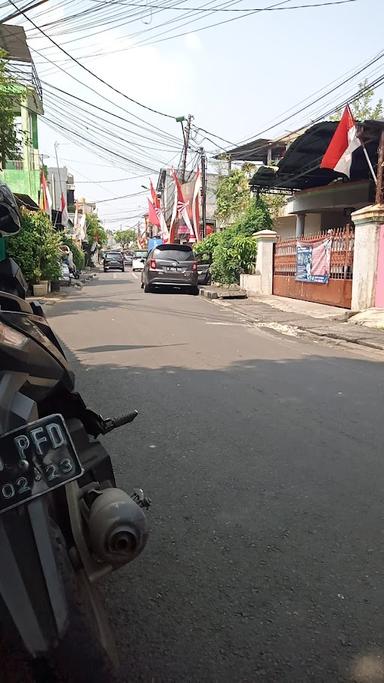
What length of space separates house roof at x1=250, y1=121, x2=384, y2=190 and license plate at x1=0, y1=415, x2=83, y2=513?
13.0 meters

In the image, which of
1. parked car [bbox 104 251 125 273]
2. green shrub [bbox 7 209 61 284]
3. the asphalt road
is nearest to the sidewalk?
the asphalt road

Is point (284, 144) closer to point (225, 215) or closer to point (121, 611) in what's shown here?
point (225, 215)

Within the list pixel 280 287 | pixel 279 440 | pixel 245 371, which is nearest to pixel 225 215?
pixel 280 287

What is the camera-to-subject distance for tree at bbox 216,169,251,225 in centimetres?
2722

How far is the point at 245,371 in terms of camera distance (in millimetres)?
6512

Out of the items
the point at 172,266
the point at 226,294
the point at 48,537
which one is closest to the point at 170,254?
the point at 172,266

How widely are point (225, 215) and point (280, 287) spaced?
38.4 feet

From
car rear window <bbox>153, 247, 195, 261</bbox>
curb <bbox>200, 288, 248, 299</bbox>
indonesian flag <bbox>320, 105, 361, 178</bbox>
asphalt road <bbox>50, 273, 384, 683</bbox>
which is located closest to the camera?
asphalt road <bbox>50, 273, 384, 683</bbox>

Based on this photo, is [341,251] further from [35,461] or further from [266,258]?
[35,461]

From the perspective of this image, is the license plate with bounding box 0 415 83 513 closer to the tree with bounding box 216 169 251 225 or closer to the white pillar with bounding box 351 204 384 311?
the white pillar with bounding box 351 204 384 311

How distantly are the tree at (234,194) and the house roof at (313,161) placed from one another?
6.42 meters

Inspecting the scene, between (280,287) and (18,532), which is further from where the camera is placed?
(280,287)

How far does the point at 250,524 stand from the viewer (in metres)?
2.84

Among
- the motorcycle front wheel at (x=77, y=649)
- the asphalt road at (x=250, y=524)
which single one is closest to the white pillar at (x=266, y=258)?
the asphalt road at (x=250, y=524)
